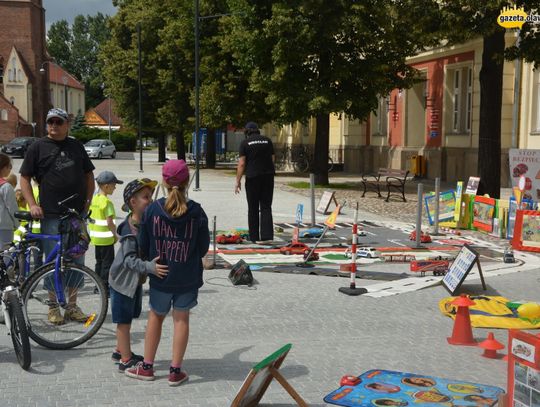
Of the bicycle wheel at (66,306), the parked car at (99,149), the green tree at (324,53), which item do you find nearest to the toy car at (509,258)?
the bicycle wheel at (66,306)

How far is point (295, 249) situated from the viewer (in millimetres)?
11703

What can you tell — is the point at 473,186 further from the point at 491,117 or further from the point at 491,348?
the point at 491,348

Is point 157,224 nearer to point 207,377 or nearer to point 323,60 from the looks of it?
point 207,377

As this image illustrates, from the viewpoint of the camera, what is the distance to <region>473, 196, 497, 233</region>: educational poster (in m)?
14.5

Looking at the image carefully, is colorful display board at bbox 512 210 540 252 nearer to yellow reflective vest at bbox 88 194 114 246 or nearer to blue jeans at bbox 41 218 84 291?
yellow reflective vest at bbox 88 194 114 246

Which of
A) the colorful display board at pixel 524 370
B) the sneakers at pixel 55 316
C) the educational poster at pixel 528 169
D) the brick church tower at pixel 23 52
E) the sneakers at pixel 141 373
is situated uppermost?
the brick church tower at pixel 23 52

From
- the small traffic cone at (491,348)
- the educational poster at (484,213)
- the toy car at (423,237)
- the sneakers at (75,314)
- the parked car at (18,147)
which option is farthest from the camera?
the parked car at (18,147)

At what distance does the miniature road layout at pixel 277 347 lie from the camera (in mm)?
5270

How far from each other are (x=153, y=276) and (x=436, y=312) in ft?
11.7

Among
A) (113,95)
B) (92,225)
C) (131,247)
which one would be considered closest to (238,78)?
(113,95)

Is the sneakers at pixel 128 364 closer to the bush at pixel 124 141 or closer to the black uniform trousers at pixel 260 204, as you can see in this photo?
the black uniform trousers at pixel 260 204

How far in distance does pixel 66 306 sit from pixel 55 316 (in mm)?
138

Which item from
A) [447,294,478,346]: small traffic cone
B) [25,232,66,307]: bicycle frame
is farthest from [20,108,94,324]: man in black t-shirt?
[447,294,478,346]: small traffic cone

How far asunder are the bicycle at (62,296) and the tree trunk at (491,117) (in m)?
13.7
